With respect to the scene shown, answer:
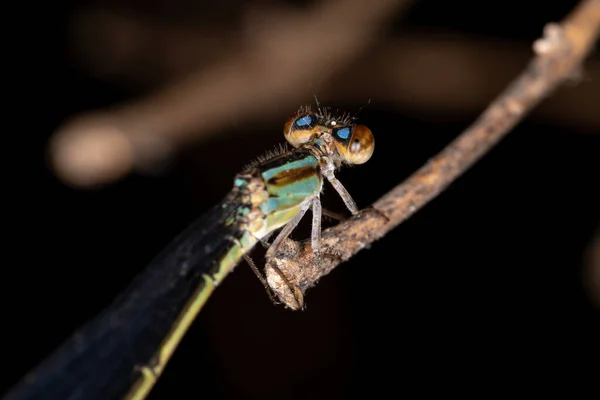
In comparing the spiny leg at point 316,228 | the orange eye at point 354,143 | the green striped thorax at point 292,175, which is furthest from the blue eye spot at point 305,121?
the spiny leg at point 316,228

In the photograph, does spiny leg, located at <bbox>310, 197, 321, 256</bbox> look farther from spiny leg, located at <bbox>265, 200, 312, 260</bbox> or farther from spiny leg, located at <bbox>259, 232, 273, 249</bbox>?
spiny leg, located at <bbox>259, 232, 273, 249</bbox>

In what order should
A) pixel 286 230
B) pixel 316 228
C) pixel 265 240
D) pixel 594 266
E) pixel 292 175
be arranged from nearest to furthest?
pixel 316 228 < pixel 286 230 < pixel 292 175 < pixel 265 240 < pixel 594 266

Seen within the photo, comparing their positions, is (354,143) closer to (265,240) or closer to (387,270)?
(265,240)

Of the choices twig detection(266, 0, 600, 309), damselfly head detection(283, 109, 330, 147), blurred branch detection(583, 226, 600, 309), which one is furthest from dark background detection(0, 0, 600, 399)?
twig detection(266, 0, 600, 309)

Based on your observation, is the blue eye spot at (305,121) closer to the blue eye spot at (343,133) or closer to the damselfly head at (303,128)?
the damselfly head at (303,128)

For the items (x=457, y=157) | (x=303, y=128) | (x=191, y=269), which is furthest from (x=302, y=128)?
(x=457, y=157)

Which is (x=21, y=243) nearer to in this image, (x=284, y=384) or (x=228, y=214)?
(x=284, y=384)

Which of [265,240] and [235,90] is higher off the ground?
[235,90]
